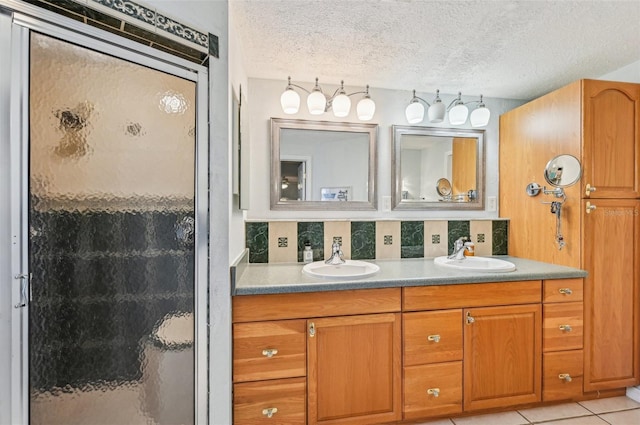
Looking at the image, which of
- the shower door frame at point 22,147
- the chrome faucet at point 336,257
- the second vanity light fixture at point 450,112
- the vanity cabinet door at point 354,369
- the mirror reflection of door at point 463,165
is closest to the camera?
the shower door frame at point 22,147

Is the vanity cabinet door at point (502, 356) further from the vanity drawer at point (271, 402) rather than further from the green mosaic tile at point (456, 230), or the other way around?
the vanity drawer at point (271, 402)

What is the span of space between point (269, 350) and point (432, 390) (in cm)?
94

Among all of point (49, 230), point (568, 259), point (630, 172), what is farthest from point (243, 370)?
point (630, 172)

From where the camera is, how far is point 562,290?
1856mm

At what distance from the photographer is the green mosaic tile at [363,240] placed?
224cm

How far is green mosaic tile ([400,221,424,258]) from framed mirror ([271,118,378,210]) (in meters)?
0.30

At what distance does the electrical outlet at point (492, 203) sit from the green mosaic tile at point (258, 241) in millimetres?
1800

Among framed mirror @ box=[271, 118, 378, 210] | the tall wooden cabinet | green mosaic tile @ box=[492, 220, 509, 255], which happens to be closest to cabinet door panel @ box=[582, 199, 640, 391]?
the tall wooden cabinet

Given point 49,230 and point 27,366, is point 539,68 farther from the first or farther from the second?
point 27,366

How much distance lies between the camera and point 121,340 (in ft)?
3.85

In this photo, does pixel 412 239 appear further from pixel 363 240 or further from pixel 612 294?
pixel 612 294

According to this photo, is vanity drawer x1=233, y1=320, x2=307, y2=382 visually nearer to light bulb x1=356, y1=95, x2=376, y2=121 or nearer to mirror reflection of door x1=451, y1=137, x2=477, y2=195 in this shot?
light bulb x1=356, y1=95, x2=376, y2=121

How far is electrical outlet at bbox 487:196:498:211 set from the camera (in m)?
2.51

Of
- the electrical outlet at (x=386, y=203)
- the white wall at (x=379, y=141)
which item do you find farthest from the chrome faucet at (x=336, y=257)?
the electrical outlet at (x=386, y=203)
